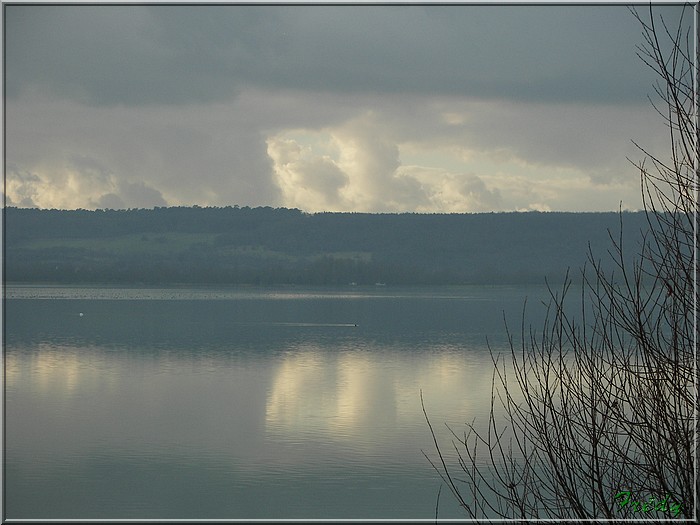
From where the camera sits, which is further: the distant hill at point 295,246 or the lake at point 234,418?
the distant hill at point 295,246

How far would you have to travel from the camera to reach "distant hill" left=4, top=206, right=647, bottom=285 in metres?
38.9

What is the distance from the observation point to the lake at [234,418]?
8914 mm

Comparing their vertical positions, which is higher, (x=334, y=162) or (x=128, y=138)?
(x=128, y=138)

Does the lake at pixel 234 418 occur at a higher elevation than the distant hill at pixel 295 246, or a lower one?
lower

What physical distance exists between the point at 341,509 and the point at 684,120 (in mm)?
6160

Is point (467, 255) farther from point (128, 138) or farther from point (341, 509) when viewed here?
point (341, 509)

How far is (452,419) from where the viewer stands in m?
13.0

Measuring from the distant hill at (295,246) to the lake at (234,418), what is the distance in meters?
12.4

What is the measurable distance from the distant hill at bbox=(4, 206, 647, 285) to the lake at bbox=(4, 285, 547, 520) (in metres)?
12.4

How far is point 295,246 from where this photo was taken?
188 ft

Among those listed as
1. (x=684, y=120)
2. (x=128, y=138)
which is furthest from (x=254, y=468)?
(x=128, y=138)

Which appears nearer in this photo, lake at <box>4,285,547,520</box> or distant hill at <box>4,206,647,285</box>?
lake at <box>4,285,547,520</box>

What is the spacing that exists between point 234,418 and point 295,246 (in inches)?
1744

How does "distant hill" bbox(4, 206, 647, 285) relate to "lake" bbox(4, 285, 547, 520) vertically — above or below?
above
